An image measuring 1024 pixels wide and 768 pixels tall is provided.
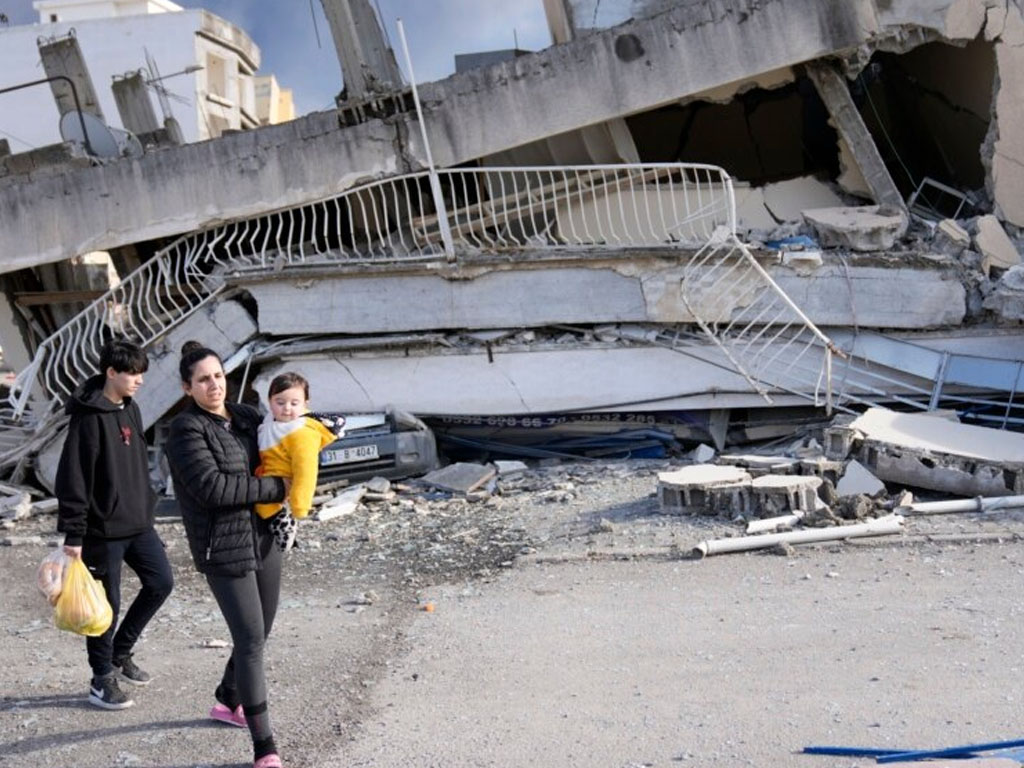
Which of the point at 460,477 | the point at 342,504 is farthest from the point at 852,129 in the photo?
the point at 342,504

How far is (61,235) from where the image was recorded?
1195 centimetres

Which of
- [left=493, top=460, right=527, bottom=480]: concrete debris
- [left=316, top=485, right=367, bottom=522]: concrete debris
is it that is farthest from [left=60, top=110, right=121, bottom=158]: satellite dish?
[left=493, top=460, right=527, bottom=480]: concrete debris

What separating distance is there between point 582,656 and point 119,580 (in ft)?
6.66

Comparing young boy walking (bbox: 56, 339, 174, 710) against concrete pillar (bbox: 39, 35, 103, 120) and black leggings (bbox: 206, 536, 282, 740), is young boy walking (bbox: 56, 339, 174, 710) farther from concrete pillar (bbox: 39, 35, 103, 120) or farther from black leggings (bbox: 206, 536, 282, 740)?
concrete pillar (bbox: 39, 35, 103, 120)

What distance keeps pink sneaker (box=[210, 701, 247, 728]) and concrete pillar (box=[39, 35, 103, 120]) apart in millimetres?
11894

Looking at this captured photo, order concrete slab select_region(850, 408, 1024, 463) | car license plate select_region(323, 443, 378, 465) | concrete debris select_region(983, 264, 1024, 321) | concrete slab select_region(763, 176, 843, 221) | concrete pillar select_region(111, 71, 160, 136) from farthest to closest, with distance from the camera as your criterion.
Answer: concrete pillar select_region(111, 71, 160, 136)
concrete slab select_region(763, 176, 843, 221)
car license plate select_region(323, 443, 378, 465)
concrete debris select_region(983, 264, 1024, 321)
concrete slab select_region(850, 408, 1024, 463)

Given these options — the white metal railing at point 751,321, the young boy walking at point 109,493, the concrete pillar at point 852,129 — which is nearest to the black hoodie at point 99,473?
the young boy walking at point 109,493

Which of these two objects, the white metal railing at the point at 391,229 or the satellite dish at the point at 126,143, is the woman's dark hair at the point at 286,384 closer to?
the white metal railing at the point at 391,229

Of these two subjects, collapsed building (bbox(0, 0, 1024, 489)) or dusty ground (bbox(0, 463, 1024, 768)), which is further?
collapsed building (bbox(0, 0, 1024, 489))

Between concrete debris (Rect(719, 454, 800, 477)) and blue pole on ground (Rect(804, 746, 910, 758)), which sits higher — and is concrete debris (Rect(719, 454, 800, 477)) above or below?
below

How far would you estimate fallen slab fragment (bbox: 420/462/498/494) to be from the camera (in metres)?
9.66

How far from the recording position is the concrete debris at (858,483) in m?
7.79

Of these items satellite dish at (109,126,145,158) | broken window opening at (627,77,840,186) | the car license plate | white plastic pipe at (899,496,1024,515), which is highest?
satellite dish at (109,126,145,158)

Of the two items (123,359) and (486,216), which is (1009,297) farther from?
(123,359)
